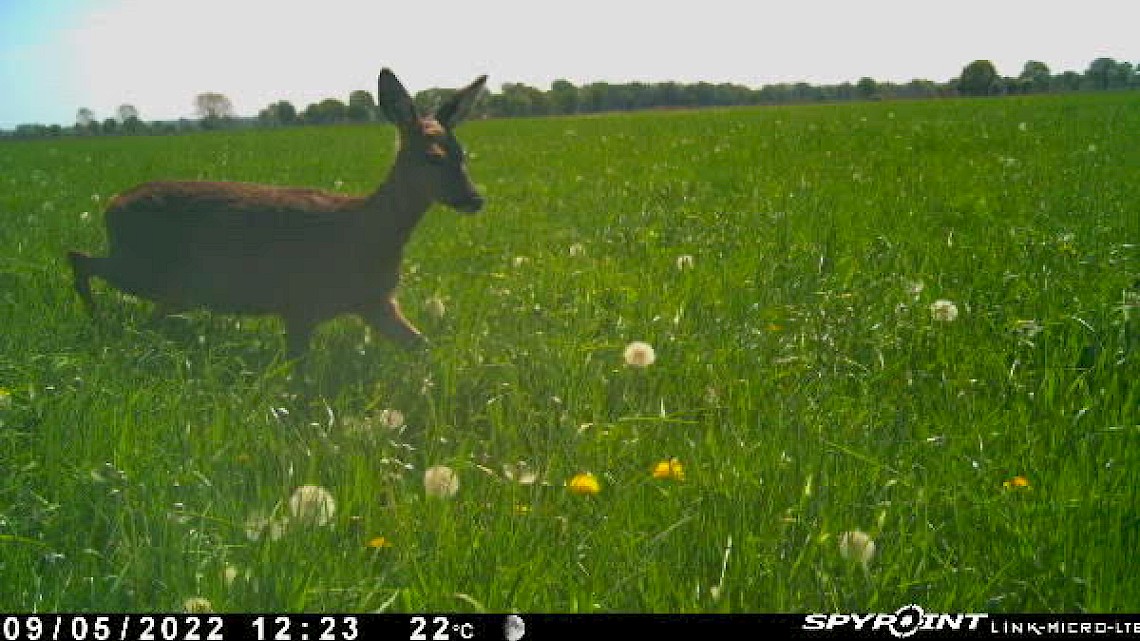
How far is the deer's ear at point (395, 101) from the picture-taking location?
436 centimetres

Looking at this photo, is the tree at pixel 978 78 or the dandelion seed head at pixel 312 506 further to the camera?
the tree at pixel 978 78

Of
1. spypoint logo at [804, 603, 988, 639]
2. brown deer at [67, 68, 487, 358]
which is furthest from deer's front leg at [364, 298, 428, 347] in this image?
spypoint logo at [804, 603, 988, 639]

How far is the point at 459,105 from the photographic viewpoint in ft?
15.4

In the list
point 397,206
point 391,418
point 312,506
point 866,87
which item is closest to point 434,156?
point 397,206

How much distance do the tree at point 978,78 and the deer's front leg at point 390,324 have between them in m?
111

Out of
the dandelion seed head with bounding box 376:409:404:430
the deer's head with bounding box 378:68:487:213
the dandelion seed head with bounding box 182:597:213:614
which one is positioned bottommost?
the dandelion seed head with bounding box 182:597:213:614

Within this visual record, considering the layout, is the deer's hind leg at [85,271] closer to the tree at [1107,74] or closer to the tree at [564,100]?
the tree at [564,100]

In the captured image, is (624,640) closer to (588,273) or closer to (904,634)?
(904,634)

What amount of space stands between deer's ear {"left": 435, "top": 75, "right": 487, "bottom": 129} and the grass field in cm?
102

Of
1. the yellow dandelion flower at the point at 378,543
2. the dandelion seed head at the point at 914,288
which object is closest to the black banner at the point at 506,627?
the yellow dandelion flower at the point at 378,543

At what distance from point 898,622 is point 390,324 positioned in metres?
3.08

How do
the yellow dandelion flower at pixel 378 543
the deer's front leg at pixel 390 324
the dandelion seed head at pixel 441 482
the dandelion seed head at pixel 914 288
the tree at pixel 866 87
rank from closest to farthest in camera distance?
the yellow dandelion flower at pixel 378 543, the dandelion seed head at pixel 441 482, the deer's front leg at pixel 390 324, the dandelion seed head at pixel 914 288, the tree at pixel 866 87

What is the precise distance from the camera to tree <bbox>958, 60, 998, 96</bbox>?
353 ft

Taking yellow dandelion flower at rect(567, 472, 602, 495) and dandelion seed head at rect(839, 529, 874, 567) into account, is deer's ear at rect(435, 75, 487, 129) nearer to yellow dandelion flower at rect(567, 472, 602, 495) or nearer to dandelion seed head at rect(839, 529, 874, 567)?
yellow dandelion flower at rect(567, 472, 602, 495)
